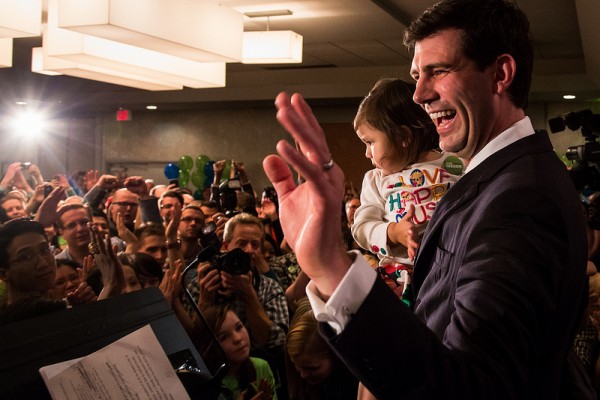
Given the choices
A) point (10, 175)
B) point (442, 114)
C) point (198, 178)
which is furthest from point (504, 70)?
point (198, 178)

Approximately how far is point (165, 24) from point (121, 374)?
309 centimetres

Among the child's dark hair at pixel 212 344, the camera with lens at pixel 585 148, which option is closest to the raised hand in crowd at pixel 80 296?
the child's dark hair at pixel 212 344

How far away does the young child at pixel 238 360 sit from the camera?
2543 millimetres

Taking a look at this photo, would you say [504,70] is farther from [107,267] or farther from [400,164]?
[107,267]

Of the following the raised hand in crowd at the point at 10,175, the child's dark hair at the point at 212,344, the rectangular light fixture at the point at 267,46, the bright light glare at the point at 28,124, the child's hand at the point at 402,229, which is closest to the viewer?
the child's hand at the point at 402,229

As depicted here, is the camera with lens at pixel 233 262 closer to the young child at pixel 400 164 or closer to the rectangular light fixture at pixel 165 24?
the young child at pixel 400 164

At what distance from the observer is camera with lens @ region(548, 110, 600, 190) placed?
3361 mm

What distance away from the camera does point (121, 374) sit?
1070 mm

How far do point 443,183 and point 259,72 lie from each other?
760cm

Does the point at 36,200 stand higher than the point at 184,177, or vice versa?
the point at 184,177

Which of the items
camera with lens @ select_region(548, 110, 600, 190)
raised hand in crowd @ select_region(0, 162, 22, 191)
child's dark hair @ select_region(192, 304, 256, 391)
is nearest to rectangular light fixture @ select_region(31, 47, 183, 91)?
raised hand in crowd @ select_region(0, 162, 22, 191)

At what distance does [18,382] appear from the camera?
98cm

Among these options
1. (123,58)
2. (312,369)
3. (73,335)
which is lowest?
(312,369)

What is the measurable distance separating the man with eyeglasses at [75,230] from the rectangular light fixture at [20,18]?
897mm
